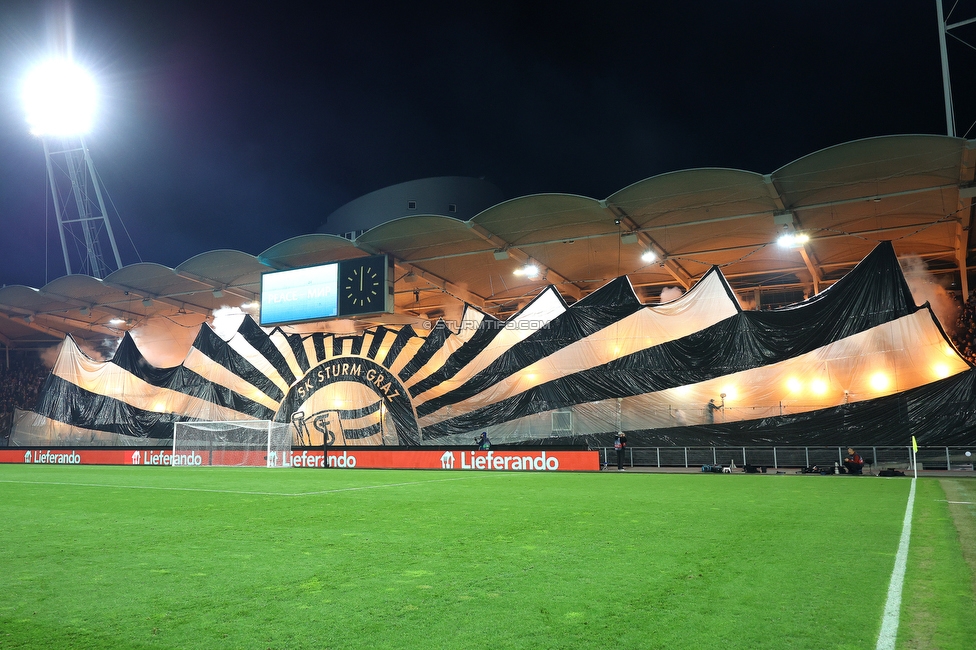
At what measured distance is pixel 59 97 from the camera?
33125 mm

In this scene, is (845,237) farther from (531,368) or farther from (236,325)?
(236,325)

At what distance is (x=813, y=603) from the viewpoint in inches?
157

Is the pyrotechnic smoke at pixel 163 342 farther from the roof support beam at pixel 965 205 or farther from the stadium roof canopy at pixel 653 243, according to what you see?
the roof support beam at pixel 965 205

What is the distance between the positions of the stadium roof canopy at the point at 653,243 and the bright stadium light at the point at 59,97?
28.3ft

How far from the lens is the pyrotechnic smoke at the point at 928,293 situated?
25.4 meters

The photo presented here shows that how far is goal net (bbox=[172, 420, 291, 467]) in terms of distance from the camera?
26.6 metres

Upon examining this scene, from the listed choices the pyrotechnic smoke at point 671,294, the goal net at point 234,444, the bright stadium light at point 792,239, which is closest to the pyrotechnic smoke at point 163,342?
the goal net at point 234,444

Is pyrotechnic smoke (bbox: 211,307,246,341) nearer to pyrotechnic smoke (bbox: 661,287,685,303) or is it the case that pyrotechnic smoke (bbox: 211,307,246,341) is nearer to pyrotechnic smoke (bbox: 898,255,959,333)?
pyrotechnic smoke (bbox: 661,287,685,303)

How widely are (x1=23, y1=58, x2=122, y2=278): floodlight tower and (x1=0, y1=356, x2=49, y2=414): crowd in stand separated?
7.43 m

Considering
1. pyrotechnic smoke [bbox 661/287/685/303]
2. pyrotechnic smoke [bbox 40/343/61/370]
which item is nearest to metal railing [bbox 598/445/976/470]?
pyrotechnic smoke [bbox 661/287/685/303]

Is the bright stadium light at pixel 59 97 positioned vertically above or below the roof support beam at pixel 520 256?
above

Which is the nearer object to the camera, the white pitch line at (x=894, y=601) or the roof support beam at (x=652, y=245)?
Result: the white pitch line at (x=894, y=601)

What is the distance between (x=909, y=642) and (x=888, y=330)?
20322 millimetres

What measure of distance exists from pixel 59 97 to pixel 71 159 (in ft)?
17.7
